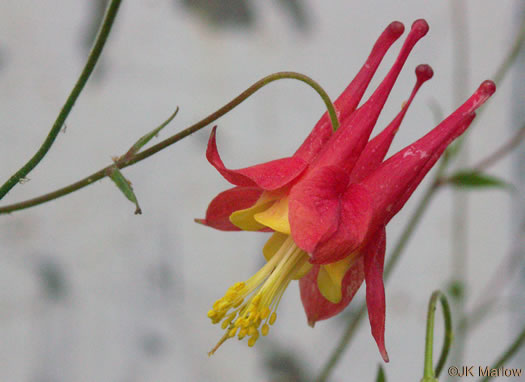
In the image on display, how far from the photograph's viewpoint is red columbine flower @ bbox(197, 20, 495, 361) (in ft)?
1.35

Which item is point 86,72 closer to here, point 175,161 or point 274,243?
point 274,243

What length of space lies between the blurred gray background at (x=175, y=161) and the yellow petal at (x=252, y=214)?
842 mm

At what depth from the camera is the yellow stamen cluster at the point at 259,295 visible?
1.54ft

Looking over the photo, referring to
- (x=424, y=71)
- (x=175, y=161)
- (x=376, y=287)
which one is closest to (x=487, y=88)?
(x=424, y=71)

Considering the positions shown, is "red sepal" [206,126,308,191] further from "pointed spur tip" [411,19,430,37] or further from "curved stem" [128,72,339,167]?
"pointed spur tip" [411,19,430,37]

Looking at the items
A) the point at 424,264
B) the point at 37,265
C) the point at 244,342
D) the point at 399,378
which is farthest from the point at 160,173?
the point at 399,378

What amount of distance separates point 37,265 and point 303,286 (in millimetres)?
977

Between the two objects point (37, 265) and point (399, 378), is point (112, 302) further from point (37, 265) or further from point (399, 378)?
point (399, 378)

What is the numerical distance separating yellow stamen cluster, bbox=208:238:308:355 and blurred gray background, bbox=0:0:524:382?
2.84ft

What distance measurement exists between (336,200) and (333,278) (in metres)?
0.07

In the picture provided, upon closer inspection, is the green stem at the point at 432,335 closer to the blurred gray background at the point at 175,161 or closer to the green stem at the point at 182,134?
the green stem at the point at 182,134

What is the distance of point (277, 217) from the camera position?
0.46 m

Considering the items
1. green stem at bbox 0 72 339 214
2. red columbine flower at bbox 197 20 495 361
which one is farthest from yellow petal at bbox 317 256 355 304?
green stem at bbox 0 72 339 214

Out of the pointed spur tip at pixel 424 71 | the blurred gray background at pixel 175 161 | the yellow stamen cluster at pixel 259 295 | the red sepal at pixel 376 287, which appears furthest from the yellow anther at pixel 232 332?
the blurred gray background at pixel 175 161
